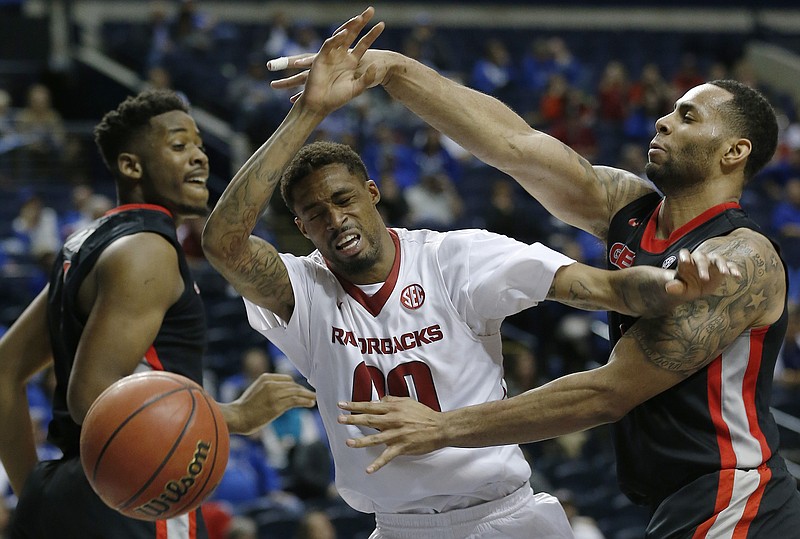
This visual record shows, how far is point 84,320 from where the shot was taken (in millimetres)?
4176

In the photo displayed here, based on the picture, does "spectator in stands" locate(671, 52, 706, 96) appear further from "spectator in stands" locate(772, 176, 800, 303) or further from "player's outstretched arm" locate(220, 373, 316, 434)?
"player's outstretched arm" locate(220, 373, 316, 434)

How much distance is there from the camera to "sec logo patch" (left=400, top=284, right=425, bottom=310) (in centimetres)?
395

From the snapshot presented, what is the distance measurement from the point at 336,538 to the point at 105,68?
366 inches

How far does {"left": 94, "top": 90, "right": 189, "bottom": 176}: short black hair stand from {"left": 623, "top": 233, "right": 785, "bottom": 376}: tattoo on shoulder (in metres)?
2.08

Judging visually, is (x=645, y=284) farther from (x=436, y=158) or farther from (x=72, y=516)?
(x=436, y=158)

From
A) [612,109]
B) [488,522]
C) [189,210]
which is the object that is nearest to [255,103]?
[612,109]

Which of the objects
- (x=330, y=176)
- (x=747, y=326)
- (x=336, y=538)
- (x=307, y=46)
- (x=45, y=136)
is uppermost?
(x=307, y=46)

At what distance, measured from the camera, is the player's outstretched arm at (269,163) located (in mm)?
3783

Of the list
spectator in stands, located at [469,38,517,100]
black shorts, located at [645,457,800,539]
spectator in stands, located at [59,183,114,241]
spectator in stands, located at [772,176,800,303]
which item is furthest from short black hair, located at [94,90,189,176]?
spectator in stands, located at [469,38,517,100]

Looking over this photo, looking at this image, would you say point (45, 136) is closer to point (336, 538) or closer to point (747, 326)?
point (336, 538)

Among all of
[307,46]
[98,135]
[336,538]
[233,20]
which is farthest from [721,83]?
[233,20]

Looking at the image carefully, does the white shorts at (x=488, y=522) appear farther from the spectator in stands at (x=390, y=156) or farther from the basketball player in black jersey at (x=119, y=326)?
the spectator in stands at (x=390, y=156)

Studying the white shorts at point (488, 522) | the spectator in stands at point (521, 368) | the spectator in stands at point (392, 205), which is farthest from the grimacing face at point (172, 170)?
the spectator in stands at point (392, 205)

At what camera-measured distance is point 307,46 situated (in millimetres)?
15477
